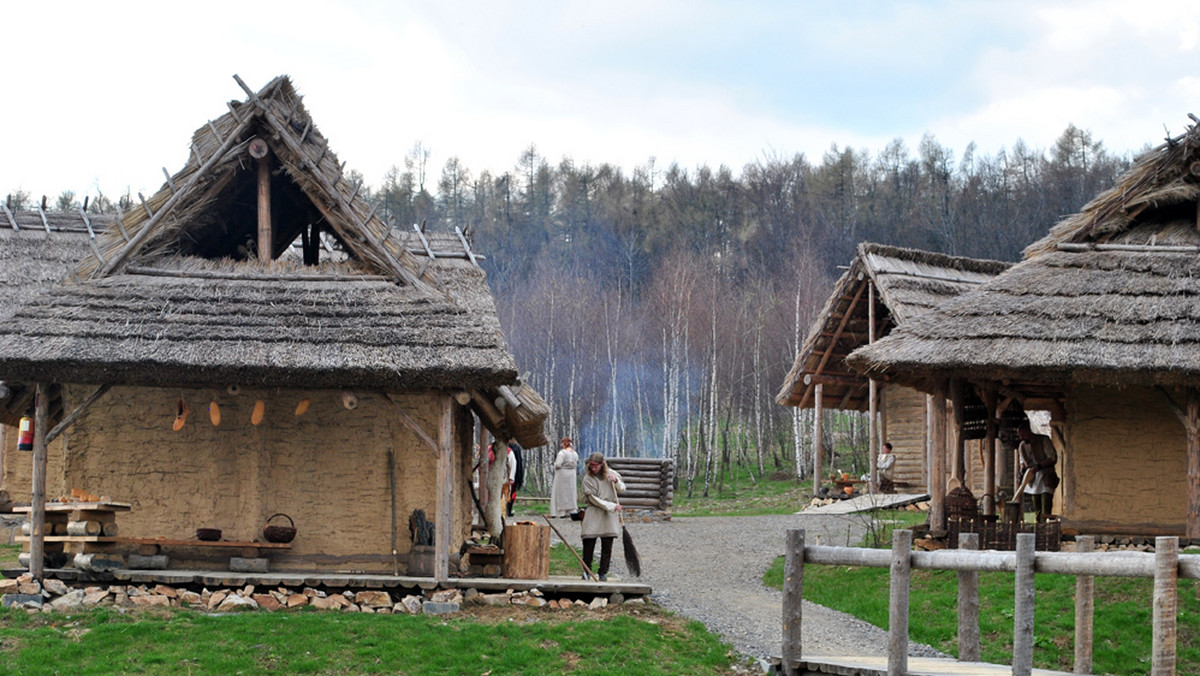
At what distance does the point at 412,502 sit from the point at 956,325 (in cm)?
761

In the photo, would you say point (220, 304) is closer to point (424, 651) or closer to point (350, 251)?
point (350, 251)

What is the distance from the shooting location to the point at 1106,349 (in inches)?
643

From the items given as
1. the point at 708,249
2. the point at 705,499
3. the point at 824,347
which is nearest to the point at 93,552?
the point at 824,347

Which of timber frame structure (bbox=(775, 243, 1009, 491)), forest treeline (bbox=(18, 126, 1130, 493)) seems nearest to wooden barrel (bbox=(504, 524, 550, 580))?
timber frame structure (bbox=(775, 243, 1009, 491))

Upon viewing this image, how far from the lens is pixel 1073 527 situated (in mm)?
17734

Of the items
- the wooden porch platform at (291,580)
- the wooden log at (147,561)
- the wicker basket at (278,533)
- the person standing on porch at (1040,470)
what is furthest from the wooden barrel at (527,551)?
the person standing on porch at (1040,470)

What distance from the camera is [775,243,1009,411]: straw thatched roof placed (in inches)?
992

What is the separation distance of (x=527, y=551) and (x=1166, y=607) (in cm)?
803

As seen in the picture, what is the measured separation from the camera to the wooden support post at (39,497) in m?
13.9

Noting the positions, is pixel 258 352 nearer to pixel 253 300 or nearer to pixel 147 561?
pixel 253 300

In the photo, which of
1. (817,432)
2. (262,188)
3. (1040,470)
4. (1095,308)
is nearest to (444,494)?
(262,188)

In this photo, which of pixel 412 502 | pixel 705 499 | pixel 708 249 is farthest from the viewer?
pixel 708 249

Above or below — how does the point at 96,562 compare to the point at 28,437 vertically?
below

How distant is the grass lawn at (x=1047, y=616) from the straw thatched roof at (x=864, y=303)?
854cm
